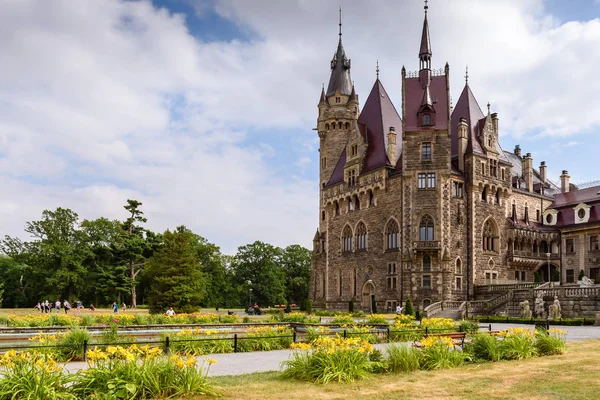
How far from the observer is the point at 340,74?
67.9m

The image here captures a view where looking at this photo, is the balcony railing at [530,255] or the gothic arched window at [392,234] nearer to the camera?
the gothic arched window at [392,234]

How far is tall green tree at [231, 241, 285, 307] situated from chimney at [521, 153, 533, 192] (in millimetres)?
40589

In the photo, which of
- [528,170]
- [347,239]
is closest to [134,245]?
[347,239]

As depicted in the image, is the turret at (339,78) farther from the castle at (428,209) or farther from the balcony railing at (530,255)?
the balcony railing at (530,255)

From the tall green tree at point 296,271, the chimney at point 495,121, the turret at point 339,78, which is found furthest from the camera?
the tall green tree at point 296,271

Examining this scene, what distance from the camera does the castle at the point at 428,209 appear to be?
5000cm

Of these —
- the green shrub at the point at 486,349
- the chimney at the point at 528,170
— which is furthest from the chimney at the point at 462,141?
the green shrub at the point at 486,349

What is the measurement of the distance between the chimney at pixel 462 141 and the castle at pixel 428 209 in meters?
0.10

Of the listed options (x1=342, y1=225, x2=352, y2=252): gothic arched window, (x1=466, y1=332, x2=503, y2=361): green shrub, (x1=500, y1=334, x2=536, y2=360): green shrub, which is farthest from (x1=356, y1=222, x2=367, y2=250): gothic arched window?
(x1=466, y1=332, x2=503, y2=361): green shrub

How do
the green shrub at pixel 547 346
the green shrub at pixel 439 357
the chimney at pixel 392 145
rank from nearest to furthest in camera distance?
1. the green shrub at pixel 439 357
2. the green shrub at pixel 547 346
3. the chimney at pixel 392 145

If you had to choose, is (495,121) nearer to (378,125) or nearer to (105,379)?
(378,125)

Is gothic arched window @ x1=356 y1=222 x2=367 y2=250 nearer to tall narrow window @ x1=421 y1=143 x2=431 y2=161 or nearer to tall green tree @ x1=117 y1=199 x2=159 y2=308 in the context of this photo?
tall narrow window @ x1=421 y1=143 x2=431 y2=161

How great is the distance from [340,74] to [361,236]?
71.8ft

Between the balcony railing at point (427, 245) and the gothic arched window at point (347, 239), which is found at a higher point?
the gothic arched window at point (347, 239)
